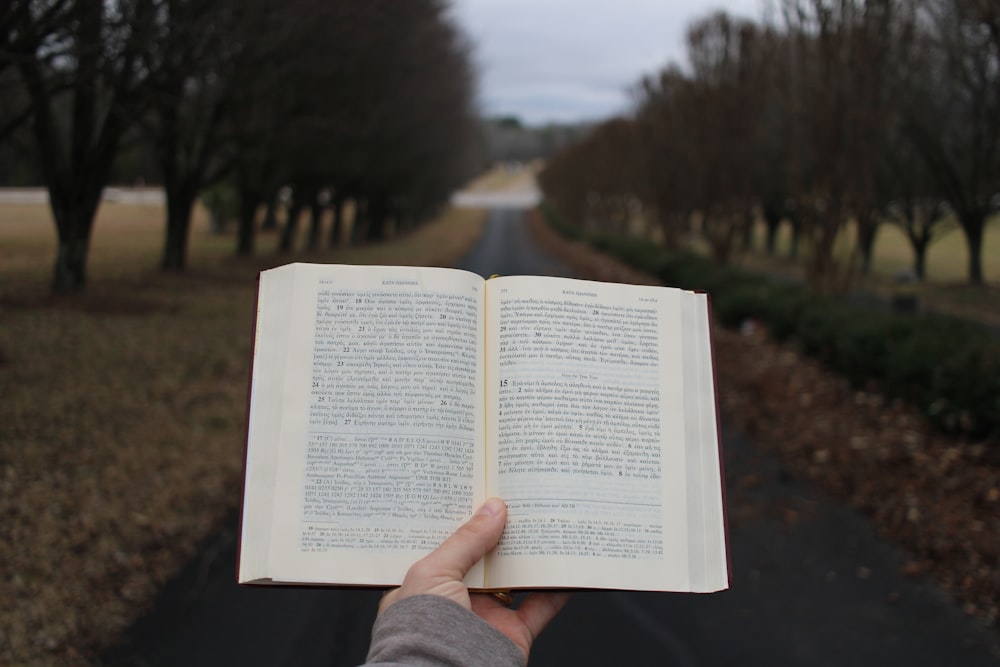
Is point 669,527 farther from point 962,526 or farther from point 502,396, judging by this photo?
point 962,526

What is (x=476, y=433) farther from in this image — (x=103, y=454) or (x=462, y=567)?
(x=103, y=454)

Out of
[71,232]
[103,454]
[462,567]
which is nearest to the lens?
[462,567]

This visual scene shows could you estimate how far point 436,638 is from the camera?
1.51 meters

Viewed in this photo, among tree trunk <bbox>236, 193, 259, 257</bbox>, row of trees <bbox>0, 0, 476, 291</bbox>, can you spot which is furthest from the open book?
tree trunk <bbox>236, 193, 259, 257</bbox>

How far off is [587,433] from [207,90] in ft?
44.4

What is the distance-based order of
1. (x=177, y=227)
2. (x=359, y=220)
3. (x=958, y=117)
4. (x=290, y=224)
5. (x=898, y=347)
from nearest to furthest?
(x=898, y=347) < (x=958, y=117) < (x=177, y=227) < (x=290, y=224) < (x=359, y=220)

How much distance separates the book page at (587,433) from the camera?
1731mm

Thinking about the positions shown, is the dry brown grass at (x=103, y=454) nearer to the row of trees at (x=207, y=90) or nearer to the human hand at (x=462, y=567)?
the row of trees at (x=207, y=90)

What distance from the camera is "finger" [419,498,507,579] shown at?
5.38 ft

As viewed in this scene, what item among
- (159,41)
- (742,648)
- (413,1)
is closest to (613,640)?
(742,648)

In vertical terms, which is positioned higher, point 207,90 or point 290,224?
point 207,90

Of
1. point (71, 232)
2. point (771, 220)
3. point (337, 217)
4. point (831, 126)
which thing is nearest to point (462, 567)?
point (831, 126)

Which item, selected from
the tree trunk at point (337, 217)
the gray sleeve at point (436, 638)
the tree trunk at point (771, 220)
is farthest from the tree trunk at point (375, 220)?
the gray sleeve at point (436, 638)

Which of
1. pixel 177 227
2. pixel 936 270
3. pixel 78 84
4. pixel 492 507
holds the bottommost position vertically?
pixel 936 270
